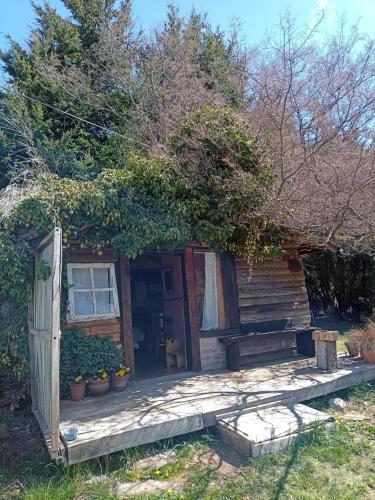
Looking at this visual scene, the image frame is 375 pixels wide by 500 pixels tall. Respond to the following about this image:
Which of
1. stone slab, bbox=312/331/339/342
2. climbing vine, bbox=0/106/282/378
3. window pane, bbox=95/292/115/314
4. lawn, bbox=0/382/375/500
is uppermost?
climbing vine, bbox=0/106/282/378

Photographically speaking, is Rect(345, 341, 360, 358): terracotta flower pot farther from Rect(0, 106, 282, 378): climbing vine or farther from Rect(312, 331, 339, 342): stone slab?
Rect(0, 106, 282, 378): climbing vine

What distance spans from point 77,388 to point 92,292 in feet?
4.46

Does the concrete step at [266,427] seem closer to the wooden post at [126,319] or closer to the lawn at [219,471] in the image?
the lawn at [219,471]

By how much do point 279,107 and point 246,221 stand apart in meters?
1.97

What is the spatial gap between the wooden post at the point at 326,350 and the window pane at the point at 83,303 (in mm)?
3362

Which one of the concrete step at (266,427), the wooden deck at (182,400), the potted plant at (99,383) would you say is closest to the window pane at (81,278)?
the potted plant at (99,383)

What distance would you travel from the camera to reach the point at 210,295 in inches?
276

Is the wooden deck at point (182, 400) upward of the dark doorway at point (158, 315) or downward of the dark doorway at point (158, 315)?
downward

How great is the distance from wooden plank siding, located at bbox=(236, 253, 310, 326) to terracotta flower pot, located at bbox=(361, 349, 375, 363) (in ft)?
4.87

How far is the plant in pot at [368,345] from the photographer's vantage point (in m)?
6.45

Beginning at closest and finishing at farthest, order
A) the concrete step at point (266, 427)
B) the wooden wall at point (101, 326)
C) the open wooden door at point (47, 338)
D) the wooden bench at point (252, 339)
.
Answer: the open wooden door at point (47, 338)
the concrete step at point (266, 427)
the wooden wall at point (101, 326)
the wooden bench at point (252, 339)

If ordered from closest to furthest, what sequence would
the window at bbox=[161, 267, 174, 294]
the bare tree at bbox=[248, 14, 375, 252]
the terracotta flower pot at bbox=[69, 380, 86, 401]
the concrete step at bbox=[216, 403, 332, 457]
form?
the concrete step at bbox=[216, 403, 332, 457] → the terracotta flower pot at bbox=[69, 380, 86, 401] → the bare tree at bbox=[248, 14, 375, 252] → the window at bbox=[161, 267, 174, 294]

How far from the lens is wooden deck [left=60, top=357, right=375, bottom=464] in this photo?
3.97 metres

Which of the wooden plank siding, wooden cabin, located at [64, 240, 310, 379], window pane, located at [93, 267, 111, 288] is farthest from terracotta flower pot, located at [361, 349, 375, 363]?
window pane, located at [93, 267, 111, 288]
